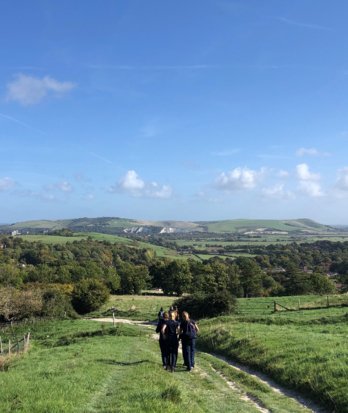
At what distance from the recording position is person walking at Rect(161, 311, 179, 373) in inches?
763

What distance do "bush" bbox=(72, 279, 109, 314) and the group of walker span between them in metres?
62.9

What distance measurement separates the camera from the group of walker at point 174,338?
19.4 metres

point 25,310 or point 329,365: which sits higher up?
point 329,365

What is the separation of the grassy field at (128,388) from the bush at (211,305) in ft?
94.9

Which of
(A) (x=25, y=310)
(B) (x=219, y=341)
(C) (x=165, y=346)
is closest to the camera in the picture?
(C) (x=165, y=346)

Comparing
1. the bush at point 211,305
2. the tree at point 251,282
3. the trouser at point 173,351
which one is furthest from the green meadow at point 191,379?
the tree at point 251,282

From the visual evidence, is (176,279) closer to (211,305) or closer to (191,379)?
(211,305)

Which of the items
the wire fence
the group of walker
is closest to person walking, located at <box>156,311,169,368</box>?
the group of walker

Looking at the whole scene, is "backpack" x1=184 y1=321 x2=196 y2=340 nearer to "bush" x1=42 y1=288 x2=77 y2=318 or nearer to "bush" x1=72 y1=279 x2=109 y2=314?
"bush" x1=42 y1=288 x2=77 y2=318

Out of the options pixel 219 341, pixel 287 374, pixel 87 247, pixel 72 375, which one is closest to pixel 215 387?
pixel 287 374

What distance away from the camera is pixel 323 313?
41.5 meters

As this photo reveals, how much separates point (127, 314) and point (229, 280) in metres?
48.4

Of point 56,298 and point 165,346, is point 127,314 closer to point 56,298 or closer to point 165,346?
point 56,298

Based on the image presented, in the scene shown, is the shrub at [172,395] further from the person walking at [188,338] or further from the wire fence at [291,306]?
the wire fence at [291,306]
